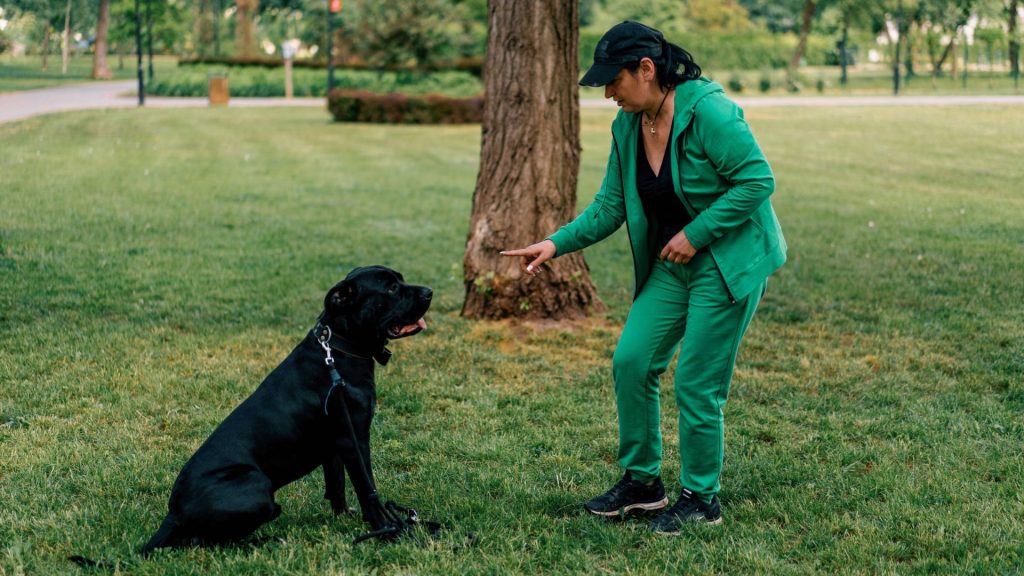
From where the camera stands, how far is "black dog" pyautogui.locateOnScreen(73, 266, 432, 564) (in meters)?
3.75

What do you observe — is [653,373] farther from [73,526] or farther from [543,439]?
[73,526]

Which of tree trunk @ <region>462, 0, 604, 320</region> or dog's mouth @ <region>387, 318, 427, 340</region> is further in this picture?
tree trunk @ <region>462, 0, 604, 320</region>

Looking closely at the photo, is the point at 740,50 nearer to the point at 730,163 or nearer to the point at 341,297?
the point at 730,163

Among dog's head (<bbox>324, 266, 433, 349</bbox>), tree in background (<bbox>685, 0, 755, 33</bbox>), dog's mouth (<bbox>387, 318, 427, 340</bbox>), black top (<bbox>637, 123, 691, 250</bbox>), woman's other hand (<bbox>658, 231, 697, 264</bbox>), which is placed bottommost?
dog's mouth (<bbox>387, 318, 427, 340</bbox>)

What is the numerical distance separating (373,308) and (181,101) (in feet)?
113

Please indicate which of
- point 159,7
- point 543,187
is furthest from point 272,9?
point 543,187

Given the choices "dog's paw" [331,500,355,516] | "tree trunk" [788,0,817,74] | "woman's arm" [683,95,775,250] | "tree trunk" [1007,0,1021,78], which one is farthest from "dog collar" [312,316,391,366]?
"tree trunk" [1007,0,1021,78]

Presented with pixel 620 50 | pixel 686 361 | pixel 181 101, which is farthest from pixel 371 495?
pixel 181 101

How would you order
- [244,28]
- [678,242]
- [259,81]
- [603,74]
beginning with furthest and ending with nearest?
[244,28] < [259,81] < [678,242] < [603,74]

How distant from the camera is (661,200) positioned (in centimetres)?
410

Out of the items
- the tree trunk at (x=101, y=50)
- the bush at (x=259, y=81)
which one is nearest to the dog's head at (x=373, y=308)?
the bush at (x=259, y=81)

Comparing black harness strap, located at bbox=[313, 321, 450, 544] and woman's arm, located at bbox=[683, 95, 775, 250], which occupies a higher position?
woman's arm, located at bbox=[683, 95, 775, 250]

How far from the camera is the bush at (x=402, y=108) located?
89.5 ft

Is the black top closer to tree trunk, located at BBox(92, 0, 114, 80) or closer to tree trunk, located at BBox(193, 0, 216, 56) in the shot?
tree trunk, located at BBox(92, 0, 114, 80)
